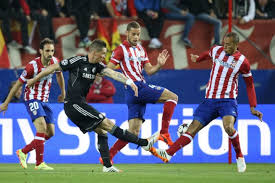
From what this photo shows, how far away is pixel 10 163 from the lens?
13648 mm

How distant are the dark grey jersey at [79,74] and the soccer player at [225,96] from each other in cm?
152

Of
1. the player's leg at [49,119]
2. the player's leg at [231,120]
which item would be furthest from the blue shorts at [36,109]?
the player's leg at [231,120]

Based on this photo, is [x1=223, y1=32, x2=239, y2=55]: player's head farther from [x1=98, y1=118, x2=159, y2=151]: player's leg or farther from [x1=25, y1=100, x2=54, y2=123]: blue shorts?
[x1=25, y1=100, x2=54, y2=123]: blue shorts

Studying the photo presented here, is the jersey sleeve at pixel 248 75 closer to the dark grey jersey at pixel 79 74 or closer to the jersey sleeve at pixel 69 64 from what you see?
the dark grey jersey at pixel 79 74

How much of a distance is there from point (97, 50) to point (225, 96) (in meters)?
2.12

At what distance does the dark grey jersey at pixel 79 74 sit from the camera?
10.2m

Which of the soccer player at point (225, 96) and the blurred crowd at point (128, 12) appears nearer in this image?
the soccer player at point (225, 96)

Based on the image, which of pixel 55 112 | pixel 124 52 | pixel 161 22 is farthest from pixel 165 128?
pixel 161 22

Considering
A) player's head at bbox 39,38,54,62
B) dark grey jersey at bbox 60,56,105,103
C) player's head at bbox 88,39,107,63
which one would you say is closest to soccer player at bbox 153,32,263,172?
dark grey jersey at bbox 60,56,105,103

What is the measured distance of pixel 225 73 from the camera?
1105 cm

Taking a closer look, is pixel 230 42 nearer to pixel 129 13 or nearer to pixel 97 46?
pixel 97 46

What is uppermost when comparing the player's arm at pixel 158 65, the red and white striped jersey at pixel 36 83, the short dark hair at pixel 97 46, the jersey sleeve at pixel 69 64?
the short dark hair at pixel 97 46

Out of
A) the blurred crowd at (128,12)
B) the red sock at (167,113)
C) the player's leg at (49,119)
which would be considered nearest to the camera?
the red sock at (167,113)

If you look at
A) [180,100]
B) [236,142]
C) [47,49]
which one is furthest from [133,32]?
[180,100]
